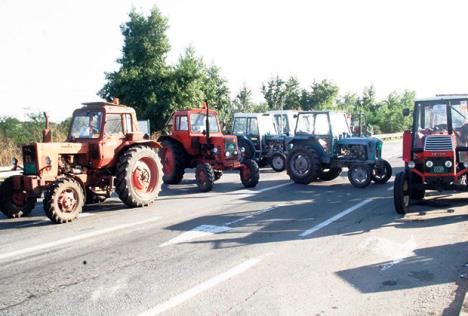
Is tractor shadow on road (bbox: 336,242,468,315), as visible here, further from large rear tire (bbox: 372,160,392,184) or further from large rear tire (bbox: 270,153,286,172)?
large rear tire (bbox: 270,153,286,172)

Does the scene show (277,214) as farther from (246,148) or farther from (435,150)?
(246,148)

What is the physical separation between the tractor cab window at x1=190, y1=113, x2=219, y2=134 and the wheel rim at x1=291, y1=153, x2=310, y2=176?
8.38 feet

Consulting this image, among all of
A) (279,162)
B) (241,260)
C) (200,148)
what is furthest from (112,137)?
(279,162)

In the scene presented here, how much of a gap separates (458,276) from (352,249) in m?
1.55

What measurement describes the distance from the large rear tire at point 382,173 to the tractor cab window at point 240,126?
711 centimetres

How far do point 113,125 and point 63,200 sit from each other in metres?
2.43

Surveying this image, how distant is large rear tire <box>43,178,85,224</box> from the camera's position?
28.7ft

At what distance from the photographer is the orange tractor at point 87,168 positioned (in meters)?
9.14

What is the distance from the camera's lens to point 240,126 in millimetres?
20422

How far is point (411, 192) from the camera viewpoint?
10195mm

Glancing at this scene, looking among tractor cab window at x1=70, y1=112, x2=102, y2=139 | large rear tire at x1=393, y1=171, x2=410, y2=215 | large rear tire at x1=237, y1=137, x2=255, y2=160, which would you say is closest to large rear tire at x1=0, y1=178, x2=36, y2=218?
tractor cab window at x1=70, y1=112, x2=102, y2=139

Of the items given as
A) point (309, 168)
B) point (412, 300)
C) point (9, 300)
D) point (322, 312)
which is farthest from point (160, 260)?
point (309, 168)

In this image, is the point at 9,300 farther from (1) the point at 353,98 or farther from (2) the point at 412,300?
(1) the point at 353,98

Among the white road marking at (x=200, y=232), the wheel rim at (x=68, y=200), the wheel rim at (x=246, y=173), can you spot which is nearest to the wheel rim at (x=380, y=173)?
the wheel rim at (x=246, y=173)
